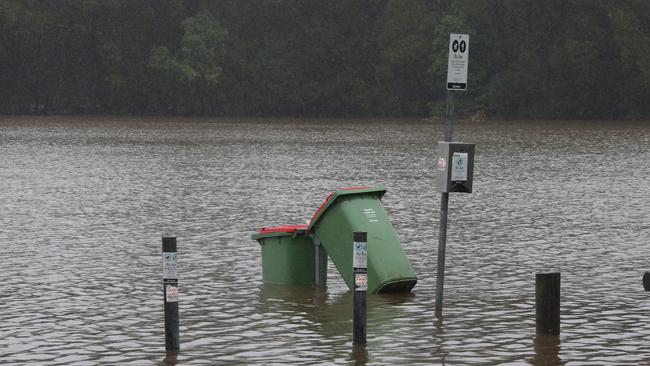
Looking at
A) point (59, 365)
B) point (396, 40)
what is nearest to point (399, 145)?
point (59, 365)

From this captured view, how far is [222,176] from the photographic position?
3362 cm

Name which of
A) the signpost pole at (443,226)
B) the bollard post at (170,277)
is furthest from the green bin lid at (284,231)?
the bollard post at (170,277)

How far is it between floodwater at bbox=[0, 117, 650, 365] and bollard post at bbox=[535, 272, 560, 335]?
130 millimetres

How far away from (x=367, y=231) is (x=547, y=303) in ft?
7.83

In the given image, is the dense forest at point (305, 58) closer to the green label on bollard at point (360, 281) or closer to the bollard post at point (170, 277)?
the green label on bollard at point (360, 281)

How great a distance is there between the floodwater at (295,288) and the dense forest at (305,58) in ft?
237

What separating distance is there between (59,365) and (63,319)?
215 centimetres

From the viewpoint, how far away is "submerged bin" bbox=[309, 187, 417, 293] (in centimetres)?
1304

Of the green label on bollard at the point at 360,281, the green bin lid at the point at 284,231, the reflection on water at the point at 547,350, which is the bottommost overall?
the reflection on water at the point at 547,350

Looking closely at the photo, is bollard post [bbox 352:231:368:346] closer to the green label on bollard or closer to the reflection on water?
the green label on bollard

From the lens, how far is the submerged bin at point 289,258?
13.8 metres

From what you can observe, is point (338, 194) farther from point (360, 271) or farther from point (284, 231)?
point (360, 271)

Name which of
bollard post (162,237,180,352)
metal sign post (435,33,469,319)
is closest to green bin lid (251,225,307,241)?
metal sign post (435,33,469,319)

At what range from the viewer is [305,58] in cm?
11962
